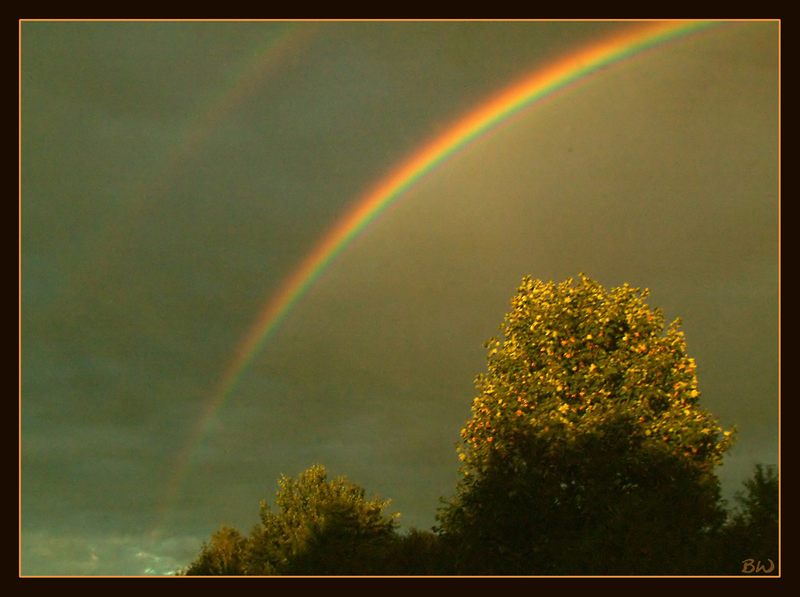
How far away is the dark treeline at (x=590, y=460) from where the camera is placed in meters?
24.3

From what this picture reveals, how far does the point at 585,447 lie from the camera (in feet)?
84.7

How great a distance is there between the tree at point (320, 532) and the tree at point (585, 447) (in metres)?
6.81

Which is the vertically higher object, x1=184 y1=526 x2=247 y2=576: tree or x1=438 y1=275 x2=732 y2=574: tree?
x1=438 y1=275 x2=732 y2=574: tree

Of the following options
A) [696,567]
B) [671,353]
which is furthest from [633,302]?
[696,567]

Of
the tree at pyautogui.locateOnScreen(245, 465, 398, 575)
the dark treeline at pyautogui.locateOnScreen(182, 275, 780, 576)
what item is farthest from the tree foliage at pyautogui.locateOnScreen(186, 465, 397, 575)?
the dark treeline at pyautogui.locateOnScreen(182, 275, 780, 576)

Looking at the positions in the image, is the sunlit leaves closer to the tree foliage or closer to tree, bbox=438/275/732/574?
tree, bbox=438/275/732/574

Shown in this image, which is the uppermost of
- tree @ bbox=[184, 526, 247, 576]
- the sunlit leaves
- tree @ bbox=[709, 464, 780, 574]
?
the sunlit leaves

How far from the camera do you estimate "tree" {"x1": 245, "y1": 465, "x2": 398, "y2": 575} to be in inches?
1495

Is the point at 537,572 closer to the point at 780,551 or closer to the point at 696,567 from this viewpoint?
the point at 696,567

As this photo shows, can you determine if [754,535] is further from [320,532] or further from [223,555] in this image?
[223,555]

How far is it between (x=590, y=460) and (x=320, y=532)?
2155cm

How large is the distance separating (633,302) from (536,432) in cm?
541

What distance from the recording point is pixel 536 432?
2666 cm

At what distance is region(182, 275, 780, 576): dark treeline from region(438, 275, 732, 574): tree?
0.13 ft
